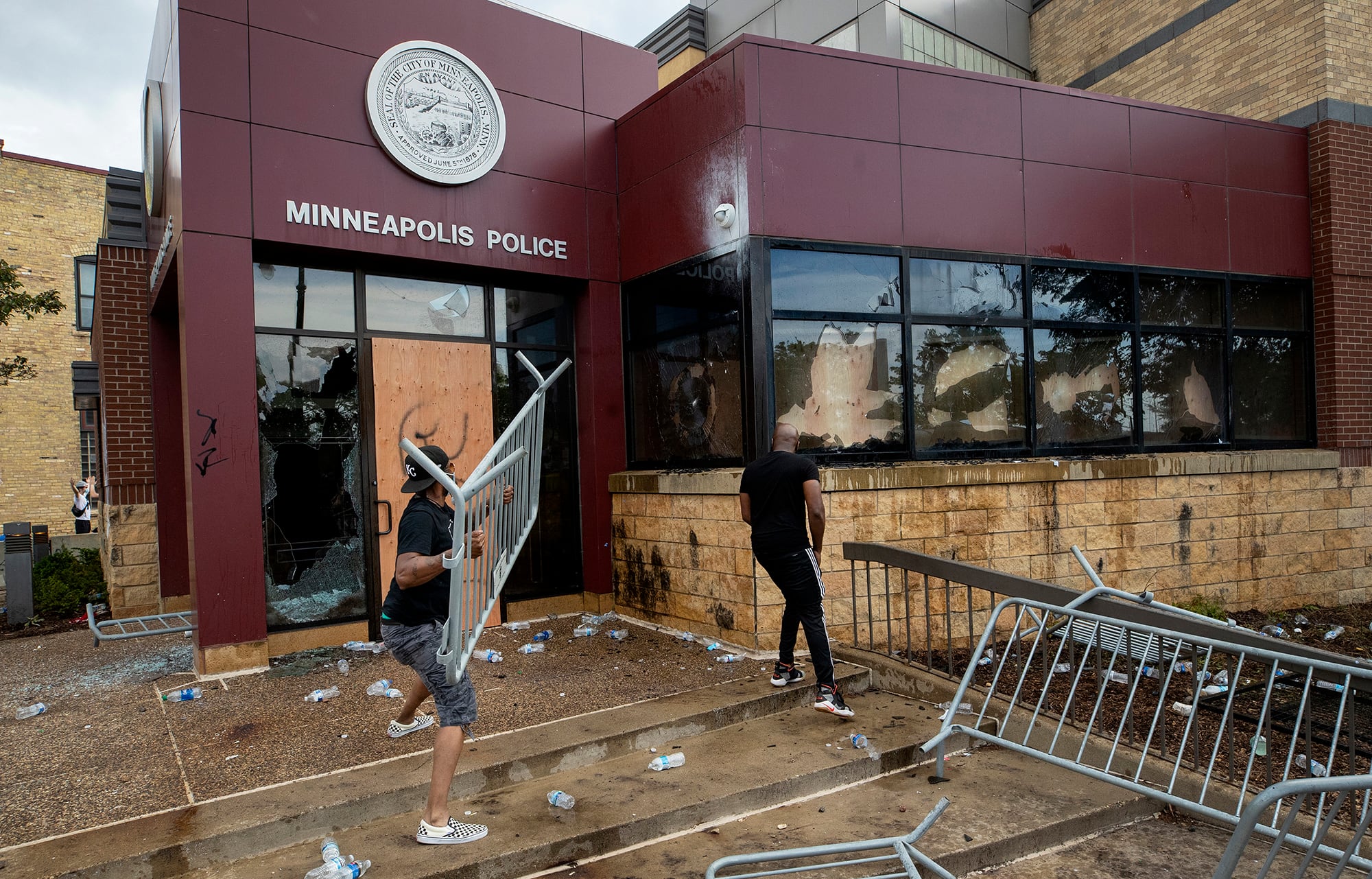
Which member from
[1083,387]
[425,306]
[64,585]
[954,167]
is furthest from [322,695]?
[1083,387]

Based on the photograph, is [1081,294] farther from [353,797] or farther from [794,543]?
[353,797]

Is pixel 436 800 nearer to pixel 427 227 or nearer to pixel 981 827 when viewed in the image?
pixel 981 827

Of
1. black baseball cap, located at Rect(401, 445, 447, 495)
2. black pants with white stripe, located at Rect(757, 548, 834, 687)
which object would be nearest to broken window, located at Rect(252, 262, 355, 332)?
black baseball cap, located at Rect(401, 445, 447, 495)

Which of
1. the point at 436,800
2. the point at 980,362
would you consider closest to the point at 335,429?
the point at 436,800

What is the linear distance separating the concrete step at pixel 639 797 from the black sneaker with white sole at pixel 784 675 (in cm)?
22

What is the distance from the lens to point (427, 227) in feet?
25.4

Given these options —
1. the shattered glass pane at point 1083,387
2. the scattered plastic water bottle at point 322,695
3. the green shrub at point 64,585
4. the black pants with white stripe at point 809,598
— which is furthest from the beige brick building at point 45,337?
the shattered glass pane at point 1083,387

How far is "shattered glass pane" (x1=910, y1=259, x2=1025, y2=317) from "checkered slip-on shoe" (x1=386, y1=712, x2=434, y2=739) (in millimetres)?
5326

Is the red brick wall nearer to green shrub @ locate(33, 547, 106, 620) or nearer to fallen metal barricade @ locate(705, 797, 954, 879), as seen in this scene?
green shrub @ locate(33, 547, 106, 620)

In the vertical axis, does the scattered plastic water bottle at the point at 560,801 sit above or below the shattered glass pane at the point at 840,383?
below

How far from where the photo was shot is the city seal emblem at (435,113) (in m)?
7.54

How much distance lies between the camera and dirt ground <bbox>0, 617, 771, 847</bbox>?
4.41 metres

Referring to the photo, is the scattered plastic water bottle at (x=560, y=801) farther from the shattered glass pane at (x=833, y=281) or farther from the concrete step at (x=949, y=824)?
the shattered glass pane at (x=833, y=281)

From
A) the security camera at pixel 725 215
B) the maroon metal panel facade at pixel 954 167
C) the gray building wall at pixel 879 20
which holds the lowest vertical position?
the security camera at pixel 725 215
